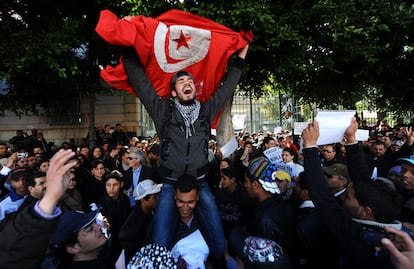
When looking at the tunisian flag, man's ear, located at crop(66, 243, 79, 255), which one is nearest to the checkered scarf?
the tunisian flag

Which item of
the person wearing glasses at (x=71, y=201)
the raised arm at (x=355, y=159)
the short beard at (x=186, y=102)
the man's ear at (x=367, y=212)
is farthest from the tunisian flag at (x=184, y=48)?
the man's ear at (x=367, y=212)

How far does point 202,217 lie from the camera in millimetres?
2986

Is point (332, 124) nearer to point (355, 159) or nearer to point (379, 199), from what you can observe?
point (355, 159)

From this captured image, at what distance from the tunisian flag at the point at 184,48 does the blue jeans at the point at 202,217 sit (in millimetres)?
1310

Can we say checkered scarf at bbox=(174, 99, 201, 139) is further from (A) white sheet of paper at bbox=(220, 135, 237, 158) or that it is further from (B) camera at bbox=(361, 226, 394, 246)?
(B) camera at bbox=(361, 226, 394, 246)

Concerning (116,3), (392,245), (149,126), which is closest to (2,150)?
(116,3)

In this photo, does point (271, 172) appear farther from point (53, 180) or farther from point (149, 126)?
point (149, 126)

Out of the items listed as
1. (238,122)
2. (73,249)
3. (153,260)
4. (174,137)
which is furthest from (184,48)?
(238,122)

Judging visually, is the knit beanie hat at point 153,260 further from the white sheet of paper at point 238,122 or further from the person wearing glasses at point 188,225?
the white sheet of paper at point 238,122

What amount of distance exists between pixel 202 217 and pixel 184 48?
2027mm

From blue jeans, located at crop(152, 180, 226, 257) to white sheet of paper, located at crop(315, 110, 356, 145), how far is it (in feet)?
3.35

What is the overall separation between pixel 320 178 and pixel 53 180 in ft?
5.23

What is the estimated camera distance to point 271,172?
341 centimetres

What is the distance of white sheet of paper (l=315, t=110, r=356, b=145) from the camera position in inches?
102
